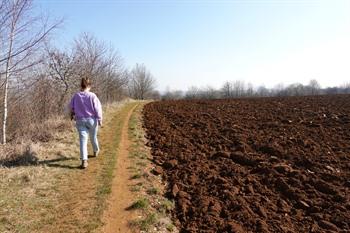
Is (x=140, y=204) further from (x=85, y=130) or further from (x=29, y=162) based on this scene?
(x=29, y=162)

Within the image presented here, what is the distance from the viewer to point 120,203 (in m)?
7.17

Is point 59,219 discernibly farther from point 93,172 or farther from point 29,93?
point 29,93

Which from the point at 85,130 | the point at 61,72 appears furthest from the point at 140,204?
the point at 61,72

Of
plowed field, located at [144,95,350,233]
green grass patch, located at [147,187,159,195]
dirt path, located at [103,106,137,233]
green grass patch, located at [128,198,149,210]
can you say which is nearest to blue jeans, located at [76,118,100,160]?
dirt path, located at [103,106,137,233]

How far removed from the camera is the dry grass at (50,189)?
20.4ft

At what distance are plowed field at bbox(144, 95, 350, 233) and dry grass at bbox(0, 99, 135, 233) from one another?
1.53 metres

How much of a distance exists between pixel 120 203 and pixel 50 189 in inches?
64.1

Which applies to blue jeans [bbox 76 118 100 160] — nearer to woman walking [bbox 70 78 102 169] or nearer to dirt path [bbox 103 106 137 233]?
woman walking [bbox 70 78 102 169]

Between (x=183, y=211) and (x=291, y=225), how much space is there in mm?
1829

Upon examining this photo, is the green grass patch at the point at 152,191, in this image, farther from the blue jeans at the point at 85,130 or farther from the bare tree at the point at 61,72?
the bare tree at the point at 61,72

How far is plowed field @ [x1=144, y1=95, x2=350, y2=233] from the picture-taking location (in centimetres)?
650

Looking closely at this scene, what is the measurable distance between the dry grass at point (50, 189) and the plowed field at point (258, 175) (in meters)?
1.53

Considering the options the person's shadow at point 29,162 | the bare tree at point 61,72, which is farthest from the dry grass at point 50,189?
the bare tree at point 61,72

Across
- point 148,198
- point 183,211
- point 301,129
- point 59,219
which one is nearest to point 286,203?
point 183,211
